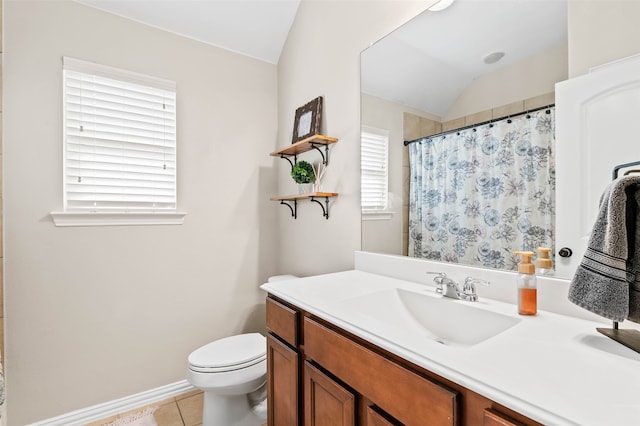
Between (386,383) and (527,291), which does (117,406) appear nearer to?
(386,383)

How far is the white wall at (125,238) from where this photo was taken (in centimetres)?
170

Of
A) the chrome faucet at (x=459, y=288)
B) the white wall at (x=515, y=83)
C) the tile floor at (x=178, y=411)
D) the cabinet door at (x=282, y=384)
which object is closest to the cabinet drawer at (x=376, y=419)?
the cabinet door at (x=282, y=384)

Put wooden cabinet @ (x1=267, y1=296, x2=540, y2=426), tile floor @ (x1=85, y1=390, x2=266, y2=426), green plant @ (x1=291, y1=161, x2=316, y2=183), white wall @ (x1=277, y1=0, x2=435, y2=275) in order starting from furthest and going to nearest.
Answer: green plant @ (x1=291, y1=161, x2=316, y2=183), tile floor @ (x1=85, y1=390, x2=266, y2=426), white wall @ (x1=277, y1=0, x2=435, y2=275), wooden cabinet @ (x1=267, y1=296, x2=540, y2=426)

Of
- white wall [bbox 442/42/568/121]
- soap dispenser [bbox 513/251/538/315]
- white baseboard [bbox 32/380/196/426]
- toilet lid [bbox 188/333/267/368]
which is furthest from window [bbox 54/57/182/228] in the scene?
soap dispenser [bbox 513/251/538/315]

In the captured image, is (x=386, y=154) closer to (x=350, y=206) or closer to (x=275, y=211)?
(x=350, y=206)

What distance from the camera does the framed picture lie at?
6.67 ft

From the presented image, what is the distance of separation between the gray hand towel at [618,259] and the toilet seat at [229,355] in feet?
5.00

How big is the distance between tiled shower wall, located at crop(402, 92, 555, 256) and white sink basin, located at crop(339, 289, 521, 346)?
33cm

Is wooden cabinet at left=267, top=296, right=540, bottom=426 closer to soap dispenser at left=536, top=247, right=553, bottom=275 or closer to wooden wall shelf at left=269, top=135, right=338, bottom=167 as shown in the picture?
soap dispenser at left=536, top=247, right=553, bottom=275

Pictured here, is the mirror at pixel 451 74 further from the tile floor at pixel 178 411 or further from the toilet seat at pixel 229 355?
the tile floor at pixel 178 411

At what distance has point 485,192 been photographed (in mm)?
1191

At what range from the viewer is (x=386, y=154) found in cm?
161

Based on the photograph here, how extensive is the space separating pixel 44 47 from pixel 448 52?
2.14 m

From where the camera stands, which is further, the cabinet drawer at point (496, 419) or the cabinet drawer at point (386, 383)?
the cabinet drawer at point (386, 383)
